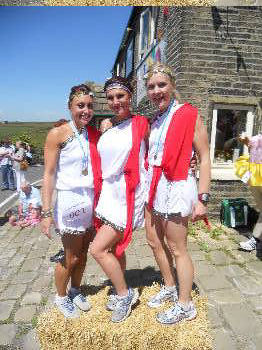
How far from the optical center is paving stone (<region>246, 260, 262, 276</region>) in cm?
447

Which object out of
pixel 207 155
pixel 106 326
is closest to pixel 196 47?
pixel 207 155

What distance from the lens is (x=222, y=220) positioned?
6.52 meters

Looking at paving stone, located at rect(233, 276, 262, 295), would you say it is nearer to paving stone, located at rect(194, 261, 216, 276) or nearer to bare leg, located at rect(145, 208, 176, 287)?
paving stone, located at rect(194, 261, 216, 276)

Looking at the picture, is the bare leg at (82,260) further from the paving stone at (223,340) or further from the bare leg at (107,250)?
the paving stone at (223,340)

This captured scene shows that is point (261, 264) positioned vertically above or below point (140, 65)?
below

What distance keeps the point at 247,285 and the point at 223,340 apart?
1.23 meters

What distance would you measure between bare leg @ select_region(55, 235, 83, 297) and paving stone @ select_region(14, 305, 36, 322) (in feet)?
1.80

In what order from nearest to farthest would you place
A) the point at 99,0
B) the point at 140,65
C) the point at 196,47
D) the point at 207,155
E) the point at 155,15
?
the point at 207,155 → the point at 99,0 → the point at 196,47 → the point at 155,15 → the point at 140,65

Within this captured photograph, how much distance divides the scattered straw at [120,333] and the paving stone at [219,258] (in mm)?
1767

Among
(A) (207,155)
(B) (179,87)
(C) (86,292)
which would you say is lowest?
(C) (86,292)

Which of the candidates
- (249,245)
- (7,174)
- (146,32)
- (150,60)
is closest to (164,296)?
(249,245)

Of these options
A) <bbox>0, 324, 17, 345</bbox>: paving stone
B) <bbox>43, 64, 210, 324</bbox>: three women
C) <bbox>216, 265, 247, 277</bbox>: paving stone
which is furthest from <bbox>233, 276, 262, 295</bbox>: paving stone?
<bbox>0, 324, 17, 345</bbox>: paving stone

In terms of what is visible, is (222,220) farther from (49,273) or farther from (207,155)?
(207,155)

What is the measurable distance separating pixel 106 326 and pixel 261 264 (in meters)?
2.77
